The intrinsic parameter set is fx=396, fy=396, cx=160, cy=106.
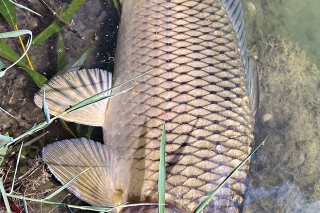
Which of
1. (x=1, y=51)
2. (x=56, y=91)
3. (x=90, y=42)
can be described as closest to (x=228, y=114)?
(x=56, y=91)

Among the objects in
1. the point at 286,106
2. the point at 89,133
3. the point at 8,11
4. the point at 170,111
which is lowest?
the point at 286,106

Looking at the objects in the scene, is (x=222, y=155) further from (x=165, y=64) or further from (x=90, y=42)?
(x=90, y=42)

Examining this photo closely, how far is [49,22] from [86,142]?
1.05m

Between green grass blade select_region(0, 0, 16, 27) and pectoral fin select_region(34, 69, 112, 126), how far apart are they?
514 millimetres

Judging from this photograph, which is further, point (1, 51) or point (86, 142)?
point (1, 51)

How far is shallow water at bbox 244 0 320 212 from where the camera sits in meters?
3.42

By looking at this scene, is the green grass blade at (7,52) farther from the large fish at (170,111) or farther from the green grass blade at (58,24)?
the large fish at (170,111)

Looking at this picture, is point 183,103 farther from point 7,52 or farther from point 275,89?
point 275,89

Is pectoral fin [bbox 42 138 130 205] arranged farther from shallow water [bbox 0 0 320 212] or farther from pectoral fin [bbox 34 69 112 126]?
shallow water [bbox 0 0 320 212]

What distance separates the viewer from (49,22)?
2916 millimetres

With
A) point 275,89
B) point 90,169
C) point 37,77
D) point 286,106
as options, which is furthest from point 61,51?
point 286,106

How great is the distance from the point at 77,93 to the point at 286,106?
2.17 m

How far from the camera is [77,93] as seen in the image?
250cm

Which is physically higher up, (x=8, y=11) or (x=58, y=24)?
(x=8, y=11)
